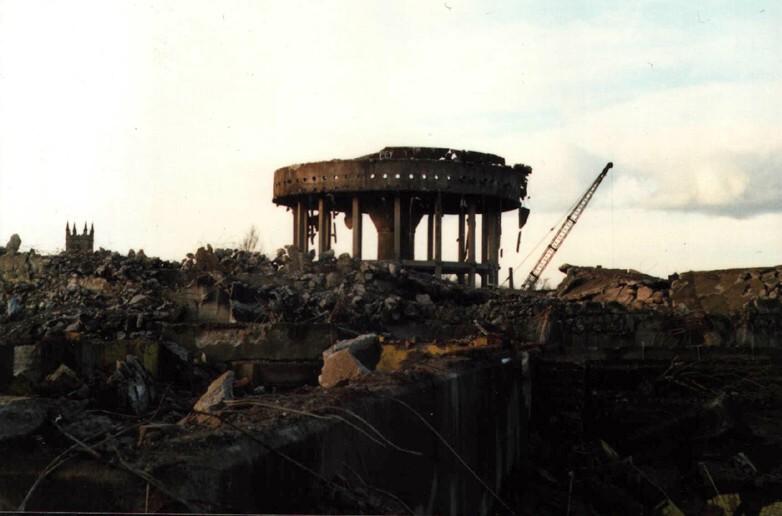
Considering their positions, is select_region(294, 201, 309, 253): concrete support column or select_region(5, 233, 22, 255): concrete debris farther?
select_region(294, 201, 309, 253): concrete support column

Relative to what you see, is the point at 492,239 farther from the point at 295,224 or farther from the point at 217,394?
the point at 217,394

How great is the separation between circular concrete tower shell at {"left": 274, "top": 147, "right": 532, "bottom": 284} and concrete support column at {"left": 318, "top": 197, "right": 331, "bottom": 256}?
4 centimetres

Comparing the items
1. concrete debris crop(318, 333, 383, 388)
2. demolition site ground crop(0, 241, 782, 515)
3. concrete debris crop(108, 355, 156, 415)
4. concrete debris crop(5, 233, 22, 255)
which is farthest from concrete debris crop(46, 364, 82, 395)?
concrete debris crop(5, 233, 22, 255)

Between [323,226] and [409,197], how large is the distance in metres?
3.43

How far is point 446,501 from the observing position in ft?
22.3

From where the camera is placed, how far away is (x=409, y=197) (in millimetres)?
36312

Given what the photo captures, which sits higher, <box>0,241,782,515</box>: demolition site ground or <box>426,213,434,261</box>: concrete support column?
<box>426,213,434,261</box>: concrete support column

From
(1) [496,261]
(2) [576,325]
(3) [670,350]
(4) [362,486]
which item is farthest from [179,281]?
(1) [496,261]

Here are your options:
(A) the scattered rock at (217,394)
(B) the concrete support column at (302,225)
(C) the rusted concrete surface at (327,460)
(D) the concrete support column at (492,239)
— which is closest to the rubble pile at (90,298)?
(A) the scattered rock at (217,394)

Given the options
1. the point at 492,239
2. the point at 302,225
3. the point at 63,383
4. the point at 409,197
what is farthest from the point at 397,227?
the point at 63,383

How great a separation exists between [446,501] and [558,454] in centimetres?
636

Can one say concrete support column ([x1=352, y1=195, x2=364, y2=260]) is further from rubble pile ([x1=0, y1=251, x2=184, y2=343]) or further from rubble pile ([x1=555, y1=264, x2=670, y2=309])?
rubble pile ([x1=0, y1=251, x2=184, y2=343])

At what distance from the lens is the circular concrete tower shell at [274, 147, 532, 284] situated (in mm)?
33906

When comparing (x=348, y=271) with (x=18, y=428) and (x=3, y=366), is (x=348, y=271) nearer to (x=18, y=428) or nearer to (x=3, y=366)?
(x=3, y=366)
